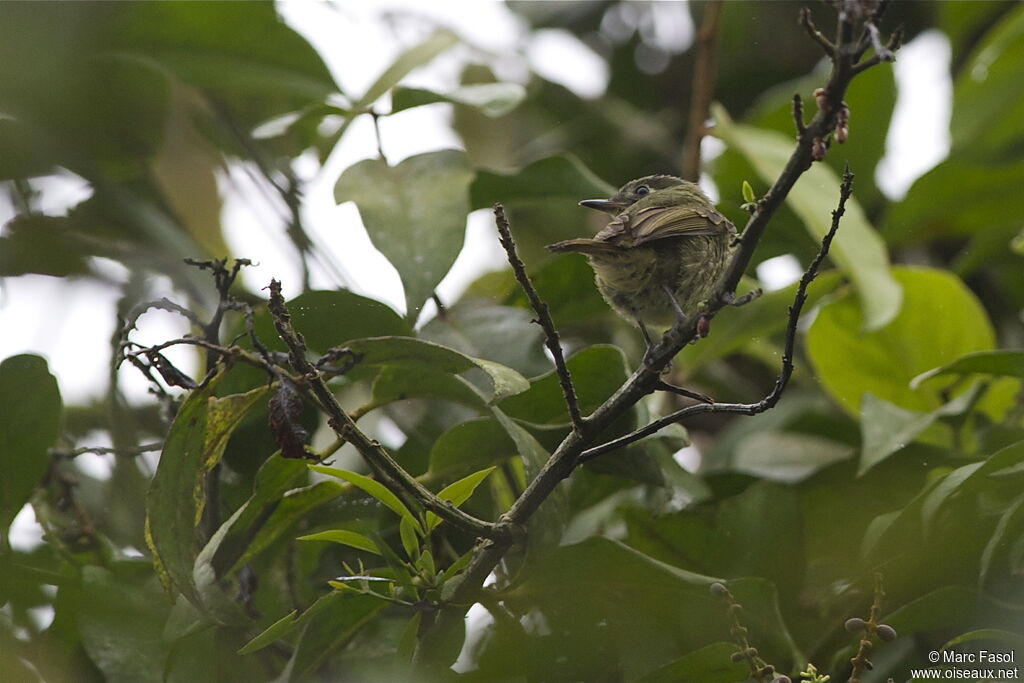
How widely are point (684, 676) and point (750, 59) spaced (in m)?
2.51

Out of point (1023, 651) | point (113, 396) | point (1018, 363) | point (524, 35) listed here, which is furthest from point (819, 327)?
point (524, 35)

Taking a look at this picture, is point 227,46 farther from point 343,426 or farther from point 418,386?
point 343,426

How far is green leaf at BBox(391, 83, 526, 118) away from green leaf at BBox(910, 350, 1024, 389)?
0.90 m

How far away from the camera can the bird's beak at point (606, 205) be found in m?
1.90

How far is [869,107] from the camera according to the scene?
8.29ft

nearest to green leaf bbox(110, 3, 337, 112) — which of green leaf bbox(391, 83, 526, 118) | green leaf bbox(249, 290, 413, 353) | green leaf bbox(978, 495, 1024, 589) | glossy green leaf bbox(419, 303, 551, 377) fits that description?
green leaf bbox(391, 83, 526, 118)

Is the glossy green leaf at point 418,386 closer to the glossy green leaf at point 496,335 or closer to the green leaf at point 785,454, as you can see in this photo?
the glossy green leaf at point 496,335

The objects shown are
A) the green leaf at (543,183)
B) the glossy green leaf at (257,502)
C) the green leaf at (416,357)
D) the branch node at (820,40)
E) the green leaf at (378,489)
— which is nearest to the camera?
the branch node at (820,40)

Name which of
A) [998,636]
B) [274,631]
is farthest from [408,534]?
[998,636]

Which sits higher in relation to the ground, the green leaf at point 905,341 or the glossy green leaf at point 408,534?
the green leaf at point 905,341

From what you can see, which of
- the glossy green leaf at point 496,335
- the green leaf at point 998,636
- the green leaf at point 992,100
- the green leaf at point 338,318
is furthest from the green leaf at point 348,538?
the green leaf at point 992,100

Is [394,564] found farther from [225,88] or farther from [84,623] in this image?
[225,88]

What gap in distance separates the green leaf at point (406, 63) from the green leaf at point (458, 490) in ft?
3.10

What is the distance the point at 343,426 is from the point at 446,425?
2.27 feet
